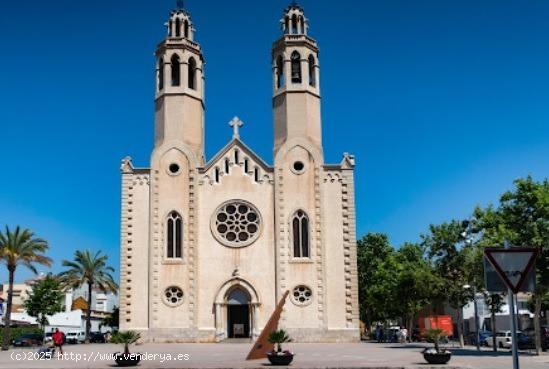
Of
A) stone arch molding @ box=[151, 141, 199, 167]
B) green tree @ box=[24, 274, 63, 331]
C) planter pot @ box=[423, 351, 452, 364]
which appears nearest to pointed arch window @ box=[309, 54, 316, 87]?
stone arch molding @ box=[151, 141, 199, 167]

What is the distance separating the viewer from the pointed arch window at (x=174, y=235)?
138 feet

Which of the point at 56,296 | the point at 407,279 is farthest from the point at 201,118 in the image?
the point at 56,296

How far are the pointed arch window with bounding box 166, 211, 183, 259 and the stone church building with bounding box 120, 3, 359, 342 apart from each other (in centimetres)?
6

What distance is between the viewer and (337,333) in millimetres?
40938

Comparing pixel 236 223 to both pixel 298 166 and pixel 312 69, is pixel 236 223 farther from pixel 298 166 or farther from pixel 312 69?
pixel 312 69

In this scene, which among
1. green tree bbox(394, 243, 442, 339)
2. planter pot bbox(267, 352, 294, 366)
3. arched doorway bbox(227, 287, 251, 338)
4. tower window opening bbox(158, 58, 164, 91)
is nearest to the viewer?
planter pot bbox(267, 352, 294, 366)

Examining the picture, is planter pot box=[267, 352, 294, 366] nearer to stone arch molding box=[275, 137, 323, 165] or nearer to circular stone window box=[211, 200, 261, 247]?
circular stone window box=[211, 200, 261, 247]

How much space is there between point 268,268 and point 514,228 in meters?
15.1

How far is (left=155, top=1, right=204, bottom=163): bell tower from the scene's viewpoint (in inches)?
1737

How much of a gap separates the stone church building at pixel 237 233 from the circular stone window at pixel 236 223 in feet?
0.21

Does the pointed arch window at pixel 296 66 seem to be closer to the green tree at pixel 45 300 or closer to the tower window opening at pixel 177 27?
the tower window opening at pixel 177 27

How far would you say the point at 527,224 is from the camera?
106ft

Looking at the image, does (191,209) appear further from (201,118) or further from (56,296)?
(56,296)

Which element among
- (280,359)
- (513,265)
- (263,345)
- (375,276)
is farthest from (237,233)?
(513,265)
